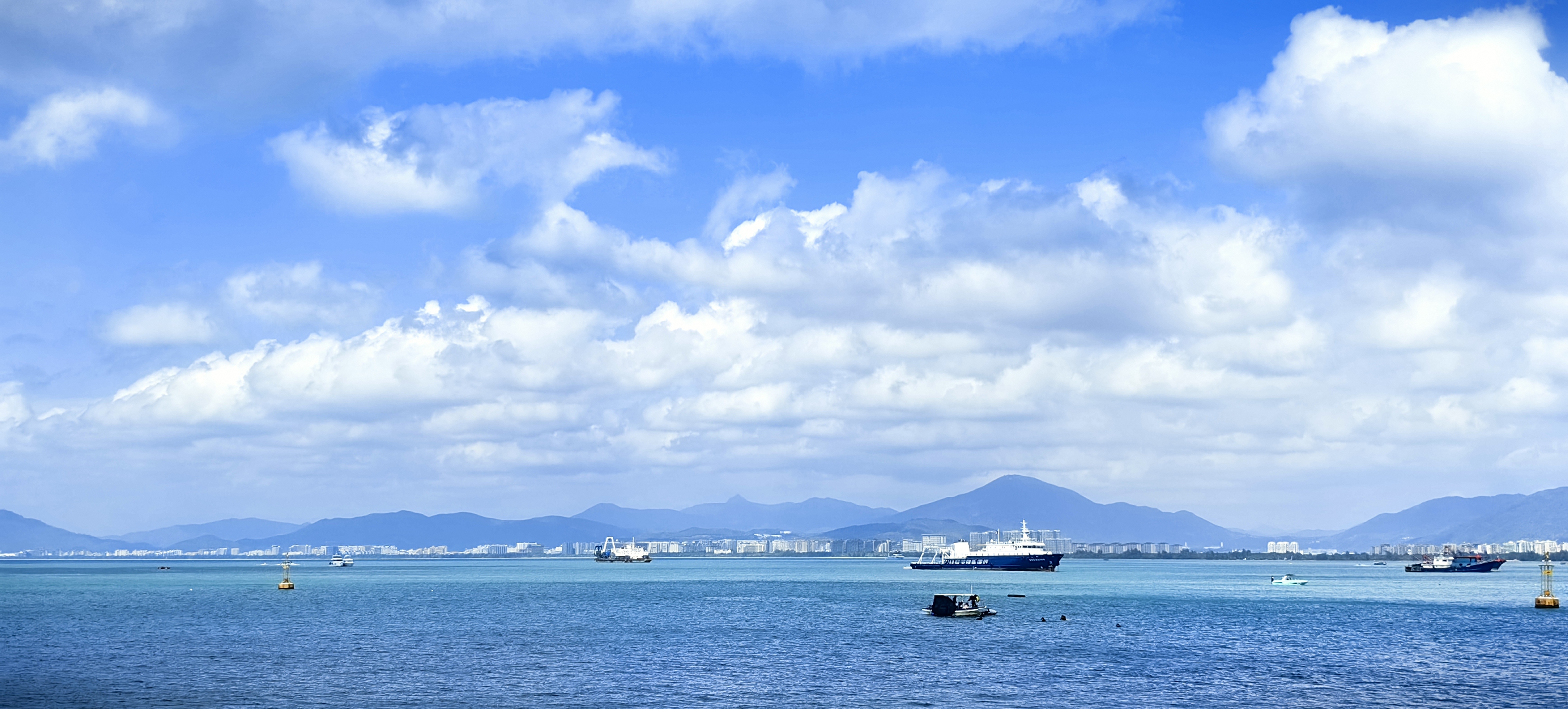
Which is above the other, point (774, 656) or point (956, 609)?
point (956, 609)

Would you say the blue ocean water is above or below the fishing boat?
below

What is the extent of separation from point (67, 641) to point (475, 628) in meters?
30.9

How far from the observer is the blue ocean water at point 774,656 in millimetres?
62594

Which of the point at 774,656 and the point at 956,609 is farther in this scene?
the point at 956,609

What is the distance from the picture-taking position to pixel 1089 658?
267 feet

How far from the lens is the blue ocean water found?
6259 centimetres

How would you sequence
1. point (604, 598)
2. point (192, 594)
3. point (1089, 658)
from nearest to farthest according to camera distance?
1. point (1089, 658)
2. point (604, 598)
3. point (192, 594)

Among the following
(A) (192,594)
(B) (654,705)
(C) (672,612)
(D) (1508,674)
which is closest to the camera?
(B) (654,705)

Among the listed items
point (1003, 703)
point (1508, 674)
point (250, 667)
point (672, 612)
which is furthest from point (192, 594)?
point (1508, 674)

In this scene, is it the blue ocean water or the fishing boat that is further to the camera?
the fishing boat

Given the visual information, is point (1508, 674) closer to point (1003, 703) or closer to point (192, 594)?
point (1003, 703)

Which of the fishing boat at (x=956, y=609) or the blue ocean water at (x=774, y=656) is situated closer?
the blue ocean water at (x=774, y=656)

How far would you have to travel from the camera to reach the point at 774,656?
82938 millimetres

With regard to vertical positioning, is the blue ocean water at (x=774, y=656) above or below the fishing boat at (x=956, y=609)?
below
